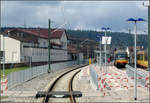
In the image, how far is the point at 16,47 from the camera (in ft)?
182

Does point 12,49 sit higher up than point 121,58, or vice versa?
point 12,49

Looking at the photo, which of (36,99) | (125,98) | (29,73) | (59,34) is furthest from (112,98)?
(59,34)

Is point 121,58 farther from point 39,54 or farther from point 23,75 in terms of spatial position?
point 23,75

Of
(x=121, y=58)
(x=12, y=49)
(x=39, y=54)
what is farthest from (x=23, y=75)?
(x=39, y=54)

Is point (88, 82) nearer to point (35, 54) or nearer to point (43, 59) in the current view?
point (35, 54)

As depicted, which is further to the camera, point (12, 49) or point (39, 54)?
point (39, 54)

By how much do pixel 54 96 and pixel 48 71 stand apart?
23610 mm

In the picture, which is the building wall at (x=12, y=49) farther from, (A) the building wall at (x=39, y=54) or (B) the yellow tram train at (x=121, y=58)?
(B) the yellow tram train at (x=121, y=58)

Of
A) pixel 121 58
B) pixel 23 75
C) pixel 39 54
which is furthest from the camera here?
pixel 39 54

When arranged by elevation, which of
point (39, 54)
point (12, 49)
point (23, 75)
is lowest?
point (23, 75)

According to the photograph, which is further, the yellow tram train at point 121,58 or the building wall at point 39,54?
the building wall at point 39,54

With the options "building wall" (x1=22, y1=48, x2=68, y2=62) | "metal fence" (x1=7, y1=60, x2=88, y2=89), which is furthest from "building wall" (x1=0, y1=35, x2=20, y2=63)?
"metal fence" (x1=7, y1=60, x2=88, y2=89)

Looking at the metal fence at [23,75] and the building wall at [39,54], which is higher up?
the building wall at [39,54]

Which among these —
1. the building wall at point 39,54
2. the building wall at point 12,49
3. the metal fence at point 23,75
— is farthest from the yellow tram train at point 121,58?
the building wall at point 12,49
